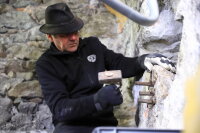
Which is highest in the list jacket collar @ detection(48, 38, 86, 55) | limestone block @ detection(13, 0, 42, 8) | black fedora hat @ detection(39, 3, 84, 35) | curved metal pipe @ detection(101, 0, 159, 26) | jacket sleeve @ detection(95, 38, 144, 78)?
curved metal pipe @ detection(101, 0, 159, 26)

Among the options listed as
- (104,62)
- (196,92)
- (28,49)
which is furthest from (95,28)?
(196,92)

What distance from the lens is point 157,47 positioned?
7.63 ft

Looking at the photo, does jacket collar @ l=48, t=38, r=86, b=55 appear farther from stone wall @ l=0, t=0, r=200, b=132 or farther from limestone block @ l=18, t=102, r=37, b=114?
limestone block @ l=18, t=102, r=37, b=114

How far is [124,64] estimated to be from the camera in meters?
2.22

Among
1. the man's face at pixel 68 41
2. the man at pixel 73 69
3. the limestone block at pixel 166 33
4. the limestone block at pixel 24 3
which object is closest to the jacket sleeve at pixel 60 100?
the man at pixel 73 69

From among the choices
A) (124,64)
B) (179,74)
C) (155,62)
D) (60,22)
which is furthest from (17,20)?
(179,74)

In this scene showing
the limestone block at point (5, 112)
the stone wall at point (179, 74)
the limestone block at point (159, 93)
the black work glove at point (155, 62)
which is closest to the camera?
the stone wall at point (179, 74)

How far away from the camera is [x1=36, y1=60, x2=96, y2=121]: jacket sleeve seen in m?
1.95

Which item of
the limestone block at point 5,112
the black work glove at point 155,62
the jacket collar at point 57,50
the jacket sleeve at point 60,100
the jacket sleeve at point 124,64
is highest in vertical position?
the jacket collar at point 57,50

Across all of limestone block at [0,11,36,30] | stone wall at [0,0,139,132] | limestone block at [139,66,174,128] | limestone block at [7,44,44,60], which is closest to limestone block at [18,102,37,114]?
stone wall at [0,0,139,132]

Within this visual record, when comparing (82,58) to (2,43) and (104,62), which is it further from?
(2,43)

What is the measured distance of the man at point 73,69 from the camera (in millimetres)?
2041

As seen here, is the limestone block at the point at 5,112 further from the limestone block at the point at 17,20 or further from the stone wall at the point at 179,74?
the stone wall at the point at 179,74

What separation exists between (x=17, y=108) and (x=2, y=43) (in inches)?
20.1
